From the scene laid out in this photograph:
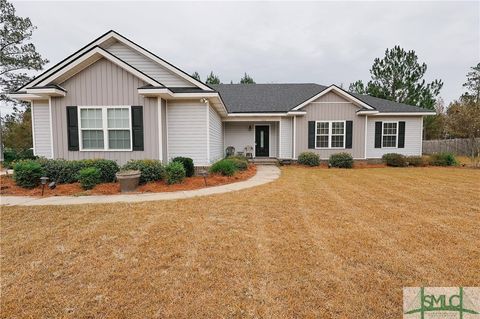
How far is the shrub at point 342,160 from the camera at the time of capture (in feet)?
46.0

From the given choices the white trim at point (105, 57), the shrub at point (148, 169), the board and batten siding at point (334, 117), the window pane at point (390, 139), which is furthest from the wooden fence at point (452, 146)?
the white trim at point (105, 57)

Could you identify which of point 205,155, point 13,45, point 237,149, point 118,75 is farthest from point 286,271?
point 13,45

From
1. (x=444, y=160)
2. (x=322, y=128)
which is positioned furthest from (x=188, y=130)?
(x=444, y=160)

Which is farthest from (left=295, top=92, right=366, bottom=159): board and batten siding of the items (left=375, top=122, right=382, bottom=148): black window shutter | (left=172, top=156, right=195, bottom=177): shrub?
(left=172, top=156, right=195, bottom=177): shrub

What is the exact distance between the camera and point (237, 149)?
1712 cm

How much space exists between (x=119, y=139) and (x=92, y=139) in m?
1.03

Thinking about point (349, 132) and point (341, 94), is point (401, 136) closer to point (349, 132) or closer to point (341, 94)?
point (349, 132)

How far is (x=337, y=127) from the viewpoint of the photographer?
49.0 feet

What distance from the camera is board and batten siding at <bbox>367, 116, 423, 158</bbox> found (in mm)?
15938

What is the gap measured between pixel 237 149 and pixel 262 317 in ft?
49.5

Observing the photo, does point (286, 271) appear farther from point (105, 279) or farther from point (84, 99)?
point (84, 99)

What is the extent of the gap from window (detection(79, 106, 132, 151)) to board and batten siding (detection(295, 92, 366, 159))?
9928 mm

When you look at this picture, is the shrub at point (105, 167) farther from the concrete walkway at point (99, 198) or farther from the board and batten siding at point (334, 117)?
the board and batten siding at point (334, 117)

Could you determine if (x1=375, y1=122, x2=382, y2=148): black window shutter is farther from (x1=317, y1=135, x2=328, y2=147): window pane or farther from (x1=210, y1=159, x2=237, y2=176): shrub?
(x1=210, y1=159, x2=237, y2=176): shrub
